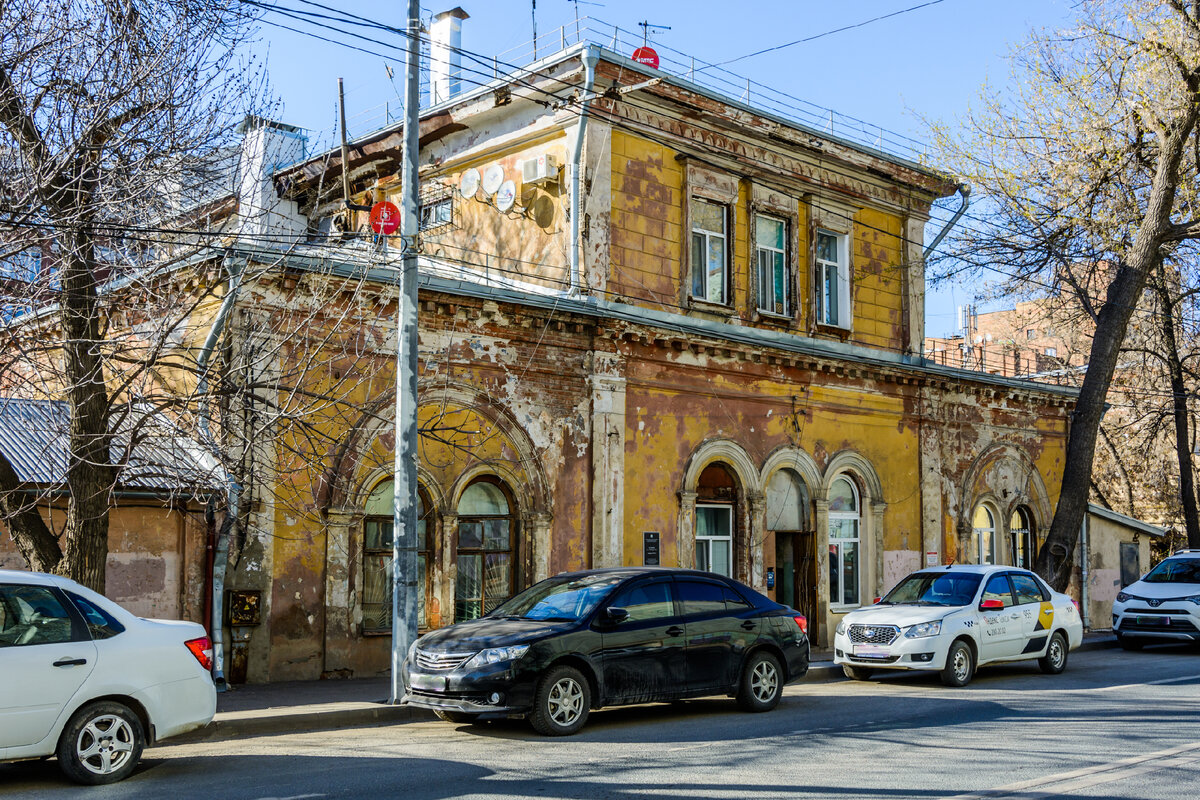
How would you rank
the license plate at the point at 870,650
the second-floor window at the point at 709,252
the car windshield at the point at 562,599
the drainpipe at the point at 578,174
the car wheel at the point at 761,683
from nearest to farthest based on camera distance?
the car windshield at the point at 562,599 < the car wheel at the point at 761,683 < the license plate at the point at 870,650 < the drainpipe at the point at 578,174 < the second-floor window at the point at 709,252

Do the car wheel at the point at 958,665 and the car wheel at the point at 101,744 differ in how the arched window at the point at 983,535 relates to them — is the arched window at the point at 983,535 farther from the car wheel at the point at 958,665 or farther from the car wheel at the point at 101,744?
the car wheel at the point at 101,744

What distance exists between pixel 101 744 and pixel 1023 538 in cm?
2474

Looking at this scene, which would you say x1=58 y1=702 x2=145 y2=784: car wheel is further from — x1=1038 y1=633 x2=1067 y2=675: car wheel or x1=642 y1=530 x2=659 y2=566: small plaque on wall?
x1=1038 y1=633 x2=1067 y2=675: car wheel

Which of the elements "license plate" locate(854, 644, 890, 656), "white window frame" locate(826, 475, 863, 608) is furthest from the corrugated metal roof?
"white window frame" locate(826, 475, 863, 608)

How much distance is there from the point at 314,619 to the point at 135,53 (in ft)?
24.9

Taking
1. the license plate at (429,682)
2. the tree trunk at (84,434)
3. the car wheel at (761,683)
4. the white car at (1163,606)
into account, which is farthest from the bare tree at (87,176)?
the white car at (1163,606)

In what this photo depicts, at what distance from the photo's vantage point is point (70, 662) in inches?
338

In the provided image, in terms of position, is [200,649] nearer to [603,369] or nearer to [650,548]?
[603,369]

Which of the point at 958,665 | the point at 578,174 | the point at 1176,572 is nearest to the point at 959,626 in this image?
the point at 958,665

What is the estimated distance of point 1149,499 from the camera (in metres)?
39.0

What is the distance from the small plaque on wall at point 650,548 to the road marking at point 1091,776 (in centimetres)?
997

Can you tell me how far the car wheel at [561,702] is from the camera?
1107 cm

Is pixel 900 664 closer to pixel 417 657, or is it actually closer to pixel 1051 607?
pixel 1051 607

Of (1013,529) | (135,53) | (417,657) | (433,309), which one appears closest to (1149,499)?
(1013,529)
